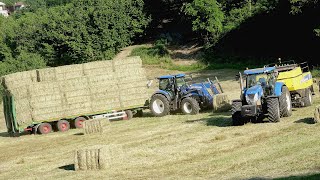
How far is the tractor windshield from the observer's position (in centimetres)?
2009

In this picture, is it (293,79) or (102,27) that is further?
(102,27)

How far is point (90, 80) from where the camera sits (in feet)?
90.1

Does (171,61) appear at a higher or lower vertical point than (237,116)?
higher

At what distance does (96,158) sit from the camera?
15.6 metres

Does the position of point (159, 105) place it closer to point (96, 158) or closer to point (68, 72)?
point (68, 72)

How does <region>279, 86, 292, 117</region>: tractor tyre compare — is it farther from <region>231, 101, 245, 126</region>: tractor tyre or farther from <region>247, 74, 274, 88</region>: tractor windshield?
<region>231, 101, 245, 126</region>: tractor tyre

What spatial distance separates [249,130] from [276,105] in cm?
138

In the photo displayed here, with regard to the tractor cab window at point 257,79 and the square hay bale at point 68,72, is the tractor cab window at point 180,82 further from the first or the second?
the tractor cab window at point 257,79

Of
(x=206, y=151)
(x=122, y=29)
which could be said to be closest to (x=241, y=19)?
(x=122, y=29)

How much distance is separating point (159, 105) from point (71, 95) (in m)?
4.44

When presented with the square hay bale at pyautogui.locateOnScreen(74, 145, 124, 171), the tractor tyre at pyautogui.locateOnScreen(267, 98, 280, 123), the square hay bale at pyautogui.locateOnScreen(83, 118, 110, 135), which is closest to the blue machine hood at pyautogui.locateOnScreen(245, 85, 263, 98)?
the tractor tyre at pyautogui.locateOnScreen(267, 98, 280, 123)

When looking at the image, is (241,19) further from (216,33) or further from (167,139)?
(167,139)

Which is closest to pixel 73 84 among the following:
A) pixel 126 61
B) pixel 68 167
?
pixel 126 61

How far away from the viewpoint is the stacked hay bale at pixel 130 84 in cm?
2781
